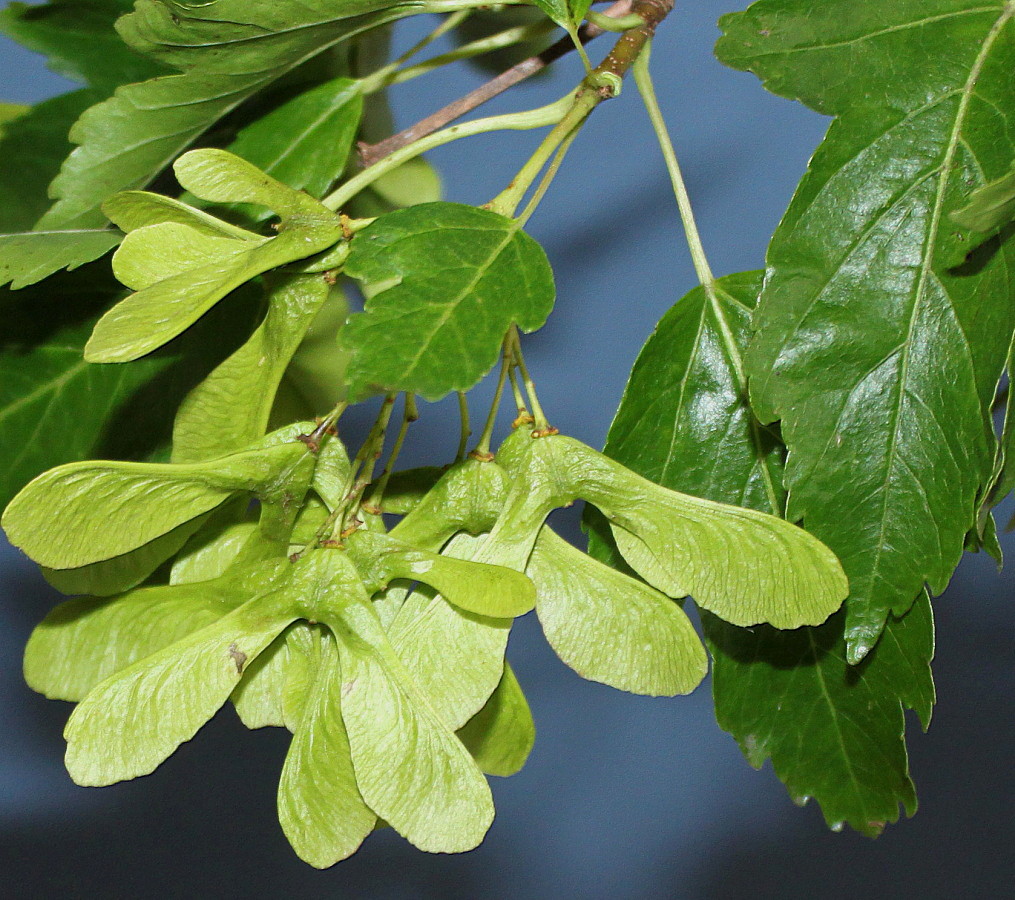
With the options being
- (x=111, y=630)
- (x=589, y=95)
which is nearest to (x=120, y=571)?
(x=111, y=630)

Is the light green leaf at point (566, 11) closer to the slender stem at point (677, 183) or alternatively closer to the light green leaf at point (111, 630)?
the slender stem at point (677, 183)

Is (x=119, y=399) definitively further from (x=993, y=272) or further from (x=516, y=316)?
(x=993, y=272)

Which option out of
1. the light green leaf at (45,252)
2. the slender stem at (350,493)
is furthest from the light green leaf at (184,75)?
the slender stem at (350,493)

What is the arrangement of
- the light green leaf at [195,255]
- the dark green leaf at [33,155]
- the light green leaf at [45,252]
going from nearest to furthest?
the light green leaf at [195,255] → the light green leaf at [45,252] → the dark green leaf at [33,155]

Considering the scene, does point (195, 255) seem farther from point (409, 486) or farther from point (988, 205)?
point (988, 205)

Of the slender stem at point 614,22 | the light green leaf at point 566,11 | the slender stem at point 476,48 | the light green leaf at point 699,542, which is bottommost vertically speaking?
the light green leaf at point 699,542

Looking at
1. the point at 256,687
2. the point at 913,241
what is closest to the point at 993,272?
the point at 913,241

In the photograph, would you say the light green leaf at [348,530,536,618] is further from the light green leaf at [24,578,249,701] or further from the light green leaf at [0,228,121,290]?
the light green leaf at [0,228,121,290]
